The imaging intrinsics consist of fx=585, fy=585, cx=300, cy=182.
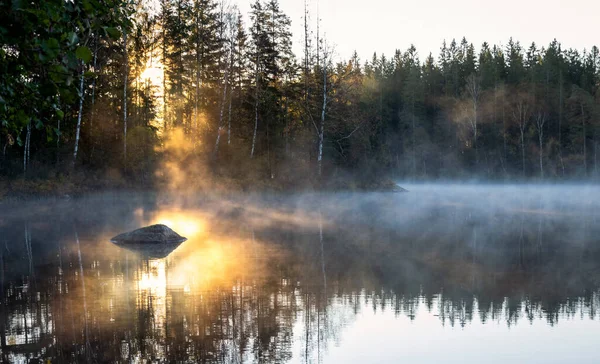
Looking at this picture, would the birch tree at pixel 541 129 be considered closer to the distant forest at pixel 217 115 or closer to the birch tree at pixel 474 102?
the distant forest at pixel 217 115

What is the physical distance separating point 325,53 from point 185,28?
12571 mm

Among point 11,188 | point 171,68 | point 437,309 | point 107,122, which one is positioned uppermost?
point 171,68

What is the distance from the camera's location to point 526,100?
88562mm

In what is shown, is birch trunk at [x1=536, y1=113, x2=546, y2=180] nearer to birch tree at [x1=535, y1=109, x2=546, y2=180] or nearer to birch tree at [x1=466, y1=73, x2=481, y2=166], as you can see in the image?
birch tree at [x1=535, y1=109, x2=546, y2=180]

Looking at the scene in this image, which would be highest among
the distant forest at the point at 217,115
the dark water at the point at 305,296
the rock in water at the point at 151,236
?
the distant forest at the point at 217,115

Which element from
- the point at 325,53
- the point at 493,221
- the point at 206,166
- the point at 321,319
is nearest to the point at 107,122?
the point at 206,166

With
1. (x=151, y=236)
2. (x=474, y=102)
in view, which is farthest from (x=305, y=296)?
(x=474, y=102)

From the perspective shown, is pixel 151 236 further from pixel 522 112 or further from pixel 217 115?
pixel 522 112

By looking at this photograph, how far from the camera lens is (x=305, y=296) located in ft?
40.1

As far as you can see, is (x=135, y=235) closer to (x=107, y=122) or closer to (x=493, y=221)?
(x=493, y=221)

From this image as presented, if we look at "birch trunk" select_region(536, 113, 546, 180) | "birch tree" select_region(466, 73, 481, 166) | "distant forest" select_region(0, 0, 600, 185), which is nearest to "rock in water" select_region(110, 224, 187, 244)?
"distant forest" select_region(0, 0, 600, 185)

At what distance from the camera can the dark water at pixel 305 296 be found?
8898 millimetres

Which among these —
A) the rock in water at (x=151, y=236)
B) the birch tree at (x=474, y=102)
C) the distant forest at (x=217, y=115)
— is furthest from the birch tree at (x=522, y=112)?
the rock in water at (x=151, y=236)

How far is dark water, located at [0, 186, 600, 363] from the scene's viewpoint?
29.2ft
